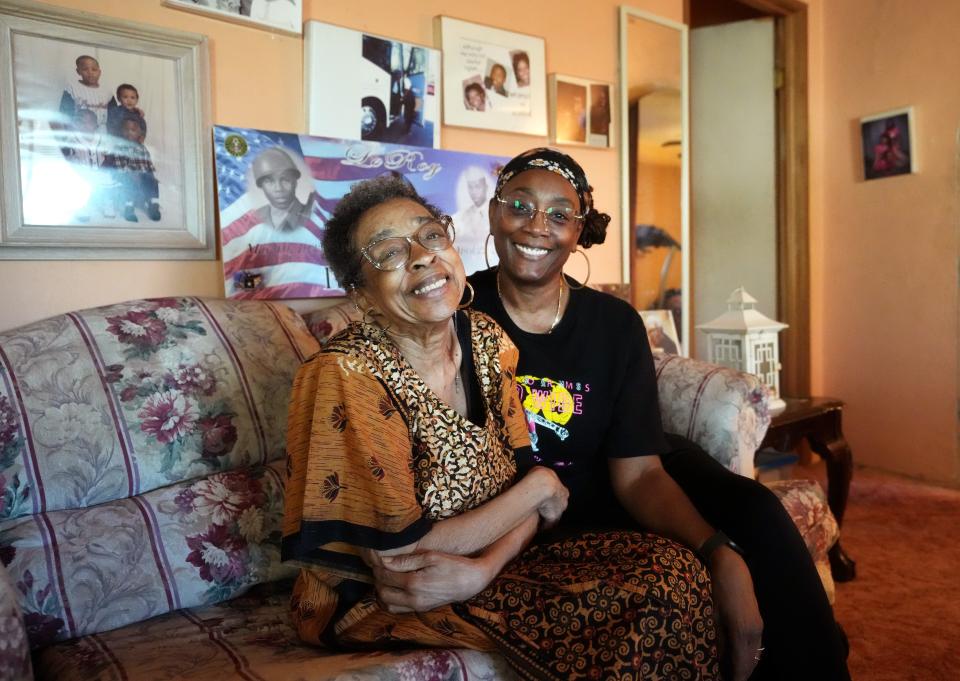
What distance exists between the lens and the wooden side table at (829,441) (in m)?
2.44

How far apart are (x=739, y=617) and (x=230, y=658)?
850 mm

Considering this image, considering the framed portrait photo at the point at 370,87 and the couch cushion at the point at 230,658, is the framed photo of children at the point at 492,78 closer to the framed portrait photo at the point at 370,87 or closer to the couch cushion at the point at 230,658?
the framed portrait photo at the point at 370,87

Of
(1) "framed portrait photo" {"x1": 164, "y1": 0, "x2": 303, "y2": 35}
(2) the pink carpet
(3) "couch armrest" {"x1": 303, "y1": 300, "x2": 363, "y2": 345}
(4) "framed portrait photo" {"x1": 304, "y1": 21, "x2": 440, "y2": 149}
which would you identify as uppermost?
(1) "framed portrait photo" {"x1": 164, "y1": 0, "x2": 303, "y2": 35}

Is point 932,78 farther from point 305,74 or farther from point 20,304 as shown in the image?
point 20,304

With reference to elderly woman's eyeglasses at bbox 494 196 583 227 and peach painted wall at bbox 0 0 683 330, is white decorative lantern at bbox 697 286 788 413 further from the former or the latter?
elderly woman's eyeglasses at bbox 494 196 583 227

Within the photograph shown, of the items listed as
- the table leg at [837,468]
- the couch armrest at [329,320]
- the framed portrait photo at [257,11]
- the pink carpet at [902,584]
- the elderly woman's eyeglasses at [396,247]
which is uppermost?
the framed portrait photo at [257,11]

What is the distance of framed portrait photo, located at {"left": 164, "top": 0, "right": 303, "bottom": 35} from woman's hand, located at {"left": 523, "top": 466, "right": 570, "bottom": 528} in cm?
146

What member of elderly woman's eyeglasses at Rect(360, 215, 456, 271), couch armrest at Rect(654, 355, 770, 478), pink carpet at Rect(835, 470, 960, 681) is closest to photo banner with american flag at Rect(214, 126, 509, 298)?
elderly woman's eyeglasses at Rect(360, 215, 456, 271)

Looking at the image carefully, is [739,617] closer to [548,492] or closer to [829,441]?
[548,492]

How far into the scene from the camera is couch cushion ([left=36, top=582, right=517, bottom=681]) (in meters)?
1.07

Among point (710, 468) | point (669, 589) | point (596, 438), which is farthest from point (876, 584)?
point (669, 589)

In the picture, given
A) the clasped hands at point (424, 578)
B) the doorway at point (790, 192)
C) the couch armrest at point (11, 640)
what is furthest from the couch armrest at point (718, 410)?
the doorway at point (790, 192)

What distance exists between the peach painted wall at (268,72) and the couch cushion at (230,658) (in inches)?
32.8

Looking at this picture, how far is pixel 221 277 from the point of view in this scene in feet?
6.45
